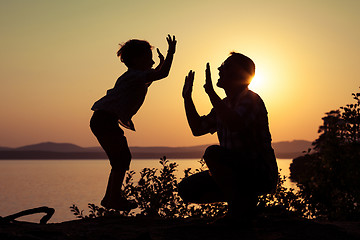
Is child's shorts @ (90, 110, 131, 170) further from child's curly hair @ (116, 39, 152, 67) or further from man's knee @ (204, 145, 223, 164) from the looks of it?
man's knee @ (204, 145, 223, 164)

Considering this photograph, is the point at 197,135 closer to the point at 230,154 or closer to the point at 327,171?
the point at 230,154

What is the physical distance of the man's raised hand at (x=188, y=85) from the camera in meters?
6.98

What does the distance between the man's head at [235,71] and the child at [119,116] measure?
4.57 ft

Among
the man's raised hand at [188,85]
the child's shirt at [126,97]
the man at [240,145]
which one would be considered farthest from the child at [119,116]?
the man at [240,145]

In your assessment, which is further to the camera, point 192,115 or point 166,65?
point 166,65

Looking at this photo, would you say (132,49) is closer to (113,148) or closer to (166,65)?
(166,65)

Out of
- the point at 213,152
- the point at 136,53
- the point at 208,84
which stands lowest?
the point at 213,152

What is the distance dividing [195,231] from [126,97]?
2.69m

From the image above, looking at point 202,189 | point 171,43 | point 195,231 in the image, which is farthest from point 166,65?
point 195,231

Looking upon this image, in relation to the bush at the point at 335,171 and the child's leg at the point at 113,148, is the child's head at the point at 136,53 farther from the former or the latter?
the bush at the point at 335,171

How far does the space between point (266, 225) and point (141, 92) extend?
117 inches

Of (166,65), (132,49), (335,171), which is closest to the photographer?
(166,65)

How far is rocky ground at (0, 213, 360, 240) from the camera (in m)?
5.60

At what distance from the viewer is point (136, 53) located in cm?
845
